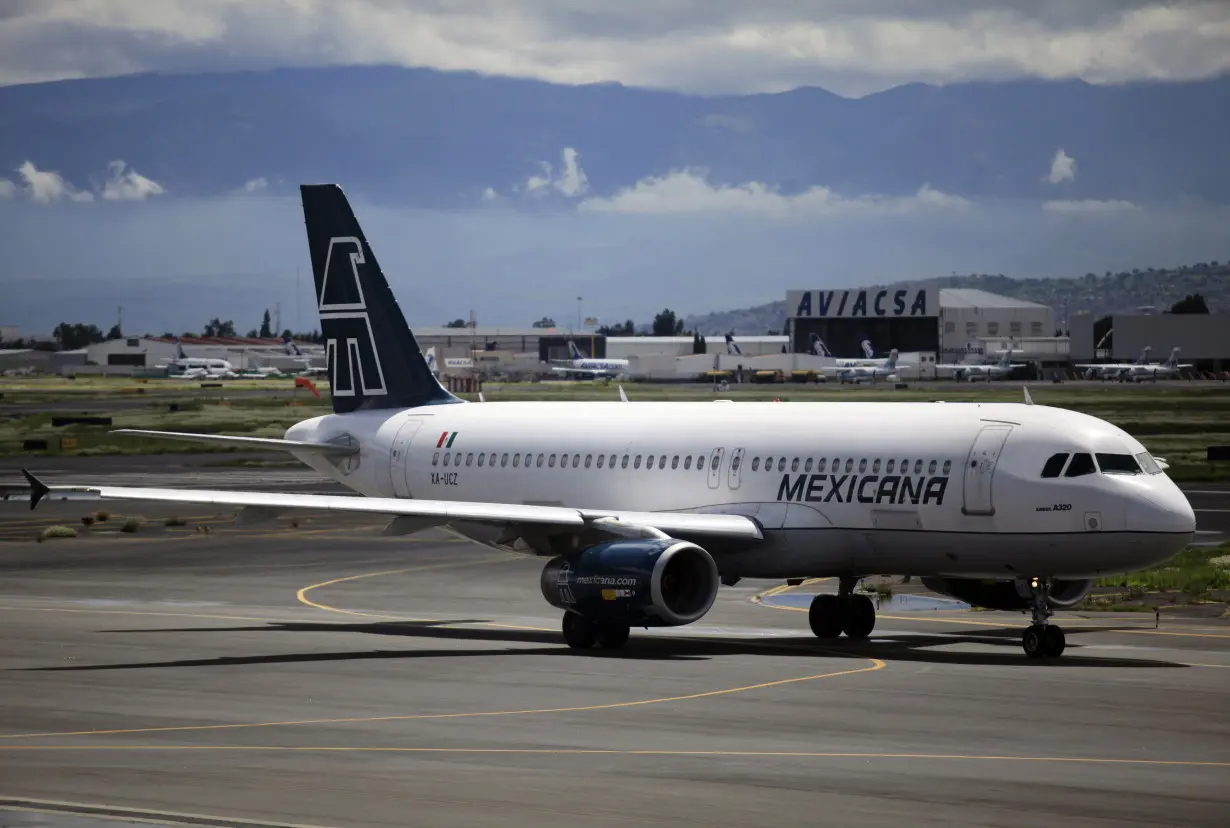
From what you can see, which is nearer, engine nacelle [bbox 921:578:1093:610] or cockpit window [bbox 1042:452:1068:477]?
cockpit window [bbox 1042:452:1068:477]

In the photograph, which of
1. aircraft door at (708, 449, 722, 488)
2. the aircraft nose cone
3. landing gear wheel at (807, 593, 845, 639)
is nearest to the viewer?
the aircraft nose cone

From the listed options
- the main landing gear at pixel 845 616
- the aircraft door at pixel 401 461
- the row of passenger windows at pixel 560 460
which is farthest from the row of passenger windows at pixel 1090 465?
the aircraft door at pixel 401 461

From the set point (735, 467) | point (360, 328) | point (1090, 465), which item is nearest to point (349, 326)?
point (360, 328)

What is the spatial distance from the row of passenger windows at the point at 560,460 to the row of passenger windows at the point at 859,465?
74.8 inches

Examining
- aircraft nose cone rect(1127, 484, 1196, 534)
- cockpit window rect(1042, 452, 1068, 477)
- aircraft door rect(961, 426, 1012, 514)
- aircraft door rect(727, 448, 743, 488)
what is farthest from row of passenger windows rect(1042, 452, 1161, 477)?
aircraft door rect(727, 448, 743, 488)

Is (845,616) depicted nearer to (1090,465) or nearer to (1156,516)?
(1090,465)

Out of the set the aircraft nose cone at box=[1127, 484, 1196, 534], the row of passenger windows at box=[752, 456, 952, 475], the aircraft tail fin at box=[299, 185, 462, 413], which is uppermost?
the aircraft tail fin at box=[299, 185, 462, 413]

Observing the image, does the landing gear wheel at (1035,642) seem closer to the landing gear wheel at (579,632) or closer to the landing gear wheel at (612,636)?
the landing gear wheel at (612,636)

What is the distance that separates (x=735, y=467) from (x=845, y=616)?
3.58 metres

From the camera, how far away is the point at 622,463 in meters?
39.6

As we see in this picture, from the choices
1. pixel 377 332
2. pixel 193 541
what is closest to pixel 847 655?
pixel 377 332

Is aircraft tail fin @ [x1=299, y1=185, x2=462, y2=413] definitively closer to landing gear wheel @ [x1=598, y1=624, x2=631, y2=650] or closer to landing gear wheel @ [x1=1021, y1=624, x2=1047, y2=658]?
landing gear wheel @ [x1=598, y1=624, x2=631, y2=650]

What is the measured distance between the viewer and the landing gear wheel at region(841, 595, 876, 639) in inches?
1455

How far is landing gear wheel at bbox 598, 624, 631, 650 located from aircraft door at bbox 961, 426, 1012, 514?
21.5 feet
